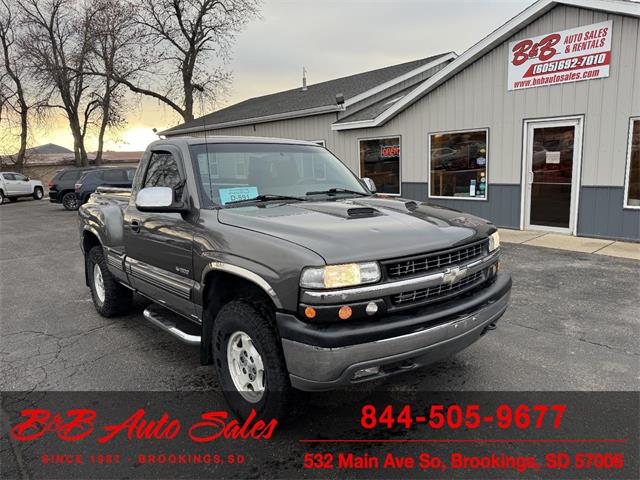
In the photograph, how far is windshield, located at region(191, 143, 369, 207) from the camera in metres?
3.60

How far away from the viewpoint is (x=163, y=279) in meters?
3.86

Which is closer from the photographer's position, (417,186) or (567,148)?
(567,148)

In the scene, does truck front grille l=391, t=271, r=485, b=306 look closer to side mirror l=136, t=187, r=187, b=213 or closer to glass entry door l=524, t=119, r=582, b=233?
side mirror l=136, t=187, r=187, b=213

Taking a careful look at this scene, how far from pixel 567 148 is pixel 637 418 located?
25.3 feet

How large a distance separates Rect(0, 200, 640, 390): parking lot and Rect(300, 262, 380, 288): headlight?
1479 mm

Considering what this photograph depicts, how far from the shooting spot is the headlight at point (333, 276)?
8.09 feet

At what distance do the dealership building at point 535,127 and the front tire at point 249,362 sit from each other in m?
8.65

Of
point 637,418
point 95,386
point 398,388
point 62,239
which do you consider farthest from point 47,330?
point 62,239

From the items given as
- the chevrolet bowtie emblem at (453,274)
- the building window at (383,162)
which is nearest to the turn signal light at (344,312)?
the chevrolet bowtie emblem at (453,274)

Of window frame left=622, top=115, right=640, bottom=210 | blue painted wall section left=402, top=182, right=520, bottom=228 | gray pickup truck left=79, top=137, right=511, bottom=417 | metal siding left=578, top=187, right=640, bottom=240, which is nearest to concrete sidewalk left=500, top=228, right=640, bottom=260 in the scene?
metal siding left=578, top=187, right=640, bottom=240

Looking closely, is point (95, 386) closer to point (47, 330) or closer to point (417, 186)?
point (47, 330)

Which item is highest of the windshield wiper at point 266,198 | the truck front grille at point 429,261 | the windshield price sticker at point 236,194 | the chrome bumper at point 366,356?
the windshield price sticker at point 236,194

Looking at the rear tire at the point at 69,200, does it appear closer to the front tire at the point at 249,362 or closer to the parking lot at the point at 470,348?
the parking lot at the point at 470,348

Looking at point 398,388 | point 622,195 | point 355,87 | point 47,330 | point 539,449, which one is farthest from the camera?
point 355,87
